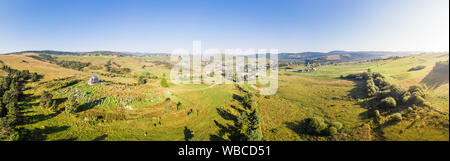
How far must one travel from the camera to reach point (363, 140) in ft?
81.4

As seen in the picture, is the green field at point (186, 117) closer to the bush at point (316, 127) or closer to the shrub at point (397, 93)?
the bush at point (316, 127)

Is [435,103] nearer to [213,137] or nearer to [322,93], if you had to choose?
[322,93]

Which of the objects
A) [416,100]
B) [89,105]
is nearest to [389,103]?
[416,100]

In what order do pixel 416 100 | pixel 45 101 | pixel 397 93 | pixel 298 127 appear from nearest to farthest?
pixel 45 101 → pixel 416 100 → pixel 298 127 → pixel 397 93

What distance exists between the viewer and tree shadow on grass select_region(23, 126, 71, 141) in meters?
21.2

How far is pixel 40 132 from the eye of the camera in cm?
2262

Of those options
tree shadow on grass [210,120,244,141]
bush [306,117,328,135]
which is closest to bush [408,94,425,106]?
bush [306,117,328,135]

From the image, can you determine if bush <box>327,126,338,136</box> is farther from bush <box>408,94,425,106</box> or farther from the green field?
bush <box>408,94,425,106</box>

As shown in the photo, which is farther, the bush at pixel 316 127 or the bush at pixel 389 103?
the bush at pixel 389 103

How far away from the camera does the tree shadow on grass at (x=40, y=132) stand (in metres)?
21.2


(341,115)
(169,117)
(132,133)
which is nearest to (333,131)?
(341,115)

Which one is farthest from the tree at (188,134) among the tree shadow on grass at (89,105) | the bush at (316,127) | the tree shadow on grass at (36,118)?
the tree shadow on grass at (36,118)

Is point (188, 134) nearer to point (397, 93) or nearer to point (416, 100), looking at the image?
point (416, 100)
